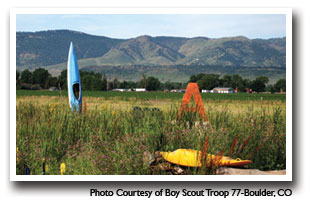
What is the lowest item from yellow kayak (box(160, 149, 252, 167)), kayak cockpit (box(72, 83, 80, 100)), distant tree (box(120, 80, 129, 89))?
yellow kayak (box(160, 149, 252, 167))

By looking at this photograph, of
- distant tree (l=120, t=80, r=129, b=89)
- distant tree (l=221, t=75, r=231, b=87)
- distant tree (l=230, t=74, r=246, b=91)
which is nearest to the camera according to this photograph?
distant tree (l=230, t=74, r=246, b=91)

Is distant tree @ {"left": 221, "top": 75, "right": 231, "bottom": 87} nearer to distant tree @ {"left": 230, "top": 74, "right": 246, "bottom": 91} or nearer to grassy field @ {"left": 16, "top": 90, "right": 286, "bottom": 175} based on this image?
distant tree @ {"left": 230, "top": 74, "right": 246, "bottom": 91}

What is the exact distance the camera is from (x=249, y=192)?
558cm

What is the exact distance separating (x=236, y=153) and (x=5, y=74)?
15.2 feet

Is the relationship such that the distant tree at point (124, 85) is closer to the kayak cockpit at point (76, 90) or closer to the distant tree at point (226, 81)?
the distant tree at point (226, 81)

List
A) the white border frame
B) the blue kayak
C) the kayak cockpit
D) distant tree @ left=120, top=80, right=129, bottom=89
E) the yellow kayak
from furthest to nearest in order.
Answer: distant tree @ left=120, top=80, right=129, bottom=89
the kayak cockpit
the blue kayak
the yellow kayak
the white border frame

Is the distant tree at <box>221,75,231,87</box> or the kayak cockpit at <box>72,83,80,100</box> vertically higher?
the distant tree at <box>221,75,231,87</box>

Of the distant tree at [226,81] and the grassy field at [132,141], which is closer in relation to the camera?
the grassy field at [132,141]

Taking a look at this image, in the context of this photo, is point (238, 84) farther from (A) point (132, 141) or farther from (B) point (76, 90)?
(A) point (132, 141)

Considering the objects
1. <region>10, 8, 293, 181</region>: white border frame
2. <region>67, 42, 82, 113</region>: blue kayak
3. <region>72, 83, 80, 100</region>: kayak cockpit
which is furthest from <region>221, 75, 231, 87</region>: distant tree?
<region>10, 8, 293, 181</region>: white border frame
